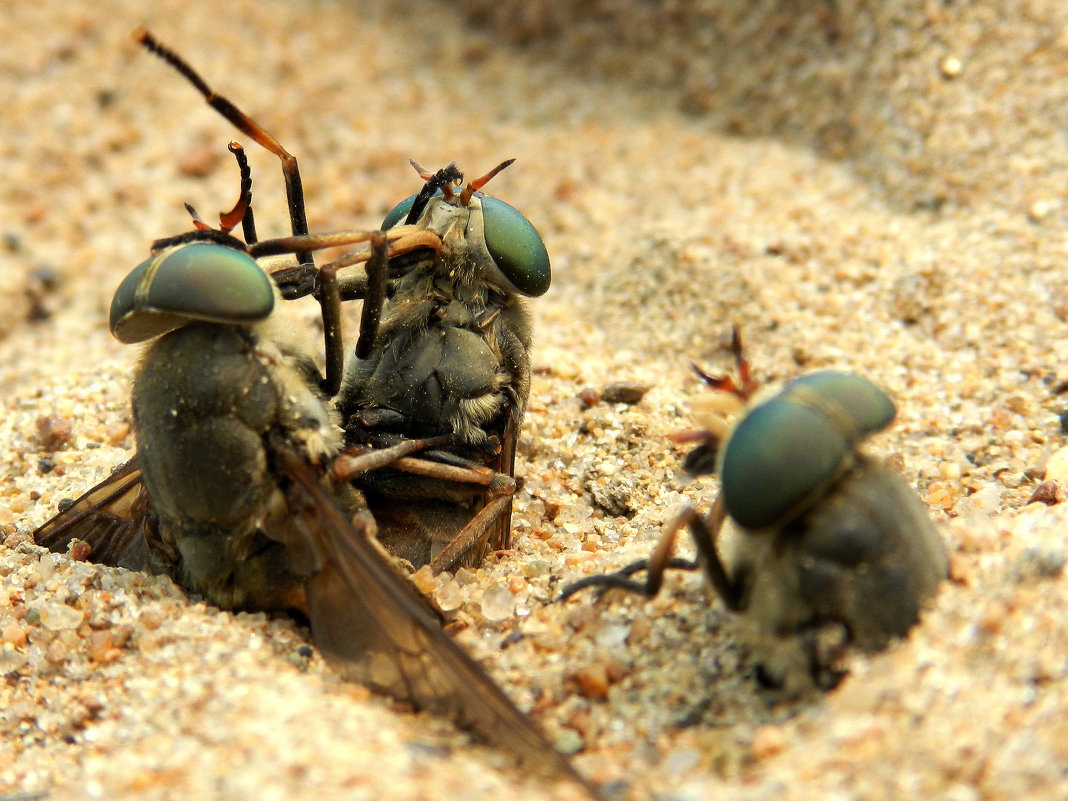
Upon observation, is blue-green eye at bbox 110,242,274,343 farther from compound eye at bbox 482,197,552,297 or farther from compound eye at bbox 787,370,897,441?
compound eye at bbox 787,370,897,441

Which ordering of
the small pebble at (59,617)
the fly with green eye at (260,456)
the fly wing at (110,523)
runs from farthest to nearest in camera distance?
the fly wing at (110,523), the small pebble at (59,617), the fly with green eye at (260,456)

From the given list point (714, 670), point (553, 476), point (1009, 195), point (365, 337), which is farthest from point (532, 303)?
point (714, 670)

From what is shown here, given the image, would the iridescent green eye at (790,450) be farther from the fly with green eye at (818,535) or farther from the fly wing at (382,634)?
the fly wing at (382,634)

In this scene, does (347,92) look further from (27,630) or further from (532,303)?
(27,630)

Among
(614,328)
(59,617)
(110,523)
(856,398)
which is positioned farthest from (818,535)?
(614,328)

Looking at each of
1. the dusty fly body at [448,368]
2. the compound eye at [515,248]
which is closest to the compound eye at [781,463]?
the dusty fly body at [448,368]

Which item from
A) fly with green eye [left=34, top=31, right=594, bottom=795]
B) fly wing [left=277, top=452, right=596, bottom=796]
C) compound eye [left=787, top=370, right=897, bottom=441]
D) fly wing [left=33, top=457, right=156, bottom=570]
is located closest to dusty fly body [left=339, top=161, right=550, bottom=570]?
fly with green eye [left=34, top=31, right=594, bottom=795]
